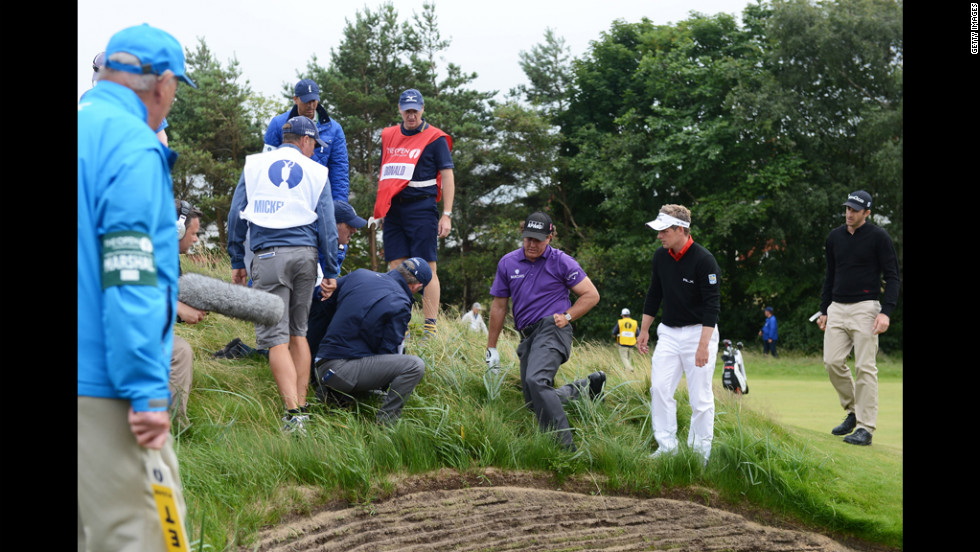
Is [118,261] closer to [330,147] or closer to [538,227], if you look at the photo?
[538,227]

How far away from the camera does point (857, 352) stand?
7.84 metres

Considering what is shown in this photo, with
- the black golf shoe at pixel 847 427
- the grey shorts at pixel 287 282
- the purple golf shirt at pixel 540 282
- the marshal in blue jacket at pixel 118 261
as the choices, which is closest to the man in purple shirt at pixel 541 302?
the purple golf shirt at pixel 540 282

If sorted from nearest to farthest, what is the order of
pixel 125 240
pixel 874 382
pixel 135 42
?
1. pixel 125 240
2. pixel 135 42
3. pixel 874 382

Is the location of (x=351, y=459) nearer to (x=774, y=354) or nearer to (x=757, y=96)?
(x=774, y=354)

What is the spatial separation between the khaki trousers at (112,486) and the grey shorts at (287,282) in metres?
3.06

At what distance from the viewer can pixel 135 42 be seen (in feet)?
8.93

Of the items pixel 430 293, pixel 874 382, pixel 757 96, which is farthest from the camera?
pixel 757 96

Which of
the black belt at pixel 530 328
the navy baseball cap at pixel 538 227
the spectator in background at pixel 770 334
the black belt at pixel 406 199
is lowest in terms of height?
the spectator in background at pixel 770 334

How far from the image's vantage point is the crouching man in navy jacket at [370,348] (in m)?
6.10

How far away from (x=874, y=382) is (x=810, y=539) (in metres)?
2.35

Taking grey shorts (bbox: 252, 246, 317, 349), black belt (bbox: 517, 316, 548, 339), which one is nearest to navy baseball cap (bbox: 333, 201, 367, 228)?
grey shorts (bbox: 252, 246, 317, 349)

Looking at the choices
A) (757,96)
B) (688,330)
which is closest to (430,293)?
(688,330)

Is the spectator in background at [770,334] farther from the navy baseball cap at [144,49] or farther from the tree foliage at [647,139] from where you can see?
the navy baseball cap at [144,49]

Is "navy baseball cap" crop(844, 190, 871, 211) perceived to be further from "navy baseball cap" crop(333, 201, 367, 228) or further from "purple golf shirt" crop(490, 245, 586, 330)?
"navy baseball cap" crop(333, 201, 367, 228)
